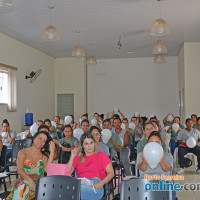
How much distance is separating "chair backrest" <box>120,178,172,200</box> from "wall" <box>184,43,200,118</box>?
8081 millimetres

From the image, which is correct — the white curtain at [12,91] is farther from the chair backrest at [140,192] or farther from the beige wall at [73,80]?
the chair backrest at [140,192]

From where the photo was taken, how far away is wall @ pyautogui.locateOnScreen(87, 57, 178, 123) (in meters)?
12.4

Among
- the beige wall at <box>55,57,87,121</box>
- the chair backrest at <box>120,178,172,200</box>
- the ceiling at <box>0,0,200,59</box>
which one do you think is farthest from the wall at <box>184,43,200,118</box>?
the chair backrest at <box>120,178,172,200</box>

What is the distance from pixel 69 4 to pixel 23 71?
13.0 ft

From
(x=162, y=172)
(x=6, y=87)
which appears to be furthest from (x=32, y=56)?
(x=162, y=172)

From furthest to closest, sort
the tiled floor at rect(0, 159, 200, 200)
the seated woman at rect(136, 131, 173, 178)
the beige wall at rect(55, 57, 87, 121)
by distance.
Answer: the beige wall at rect(55, 57, 87, 121)
the tiled floor at rect(0, 159, 200, 200)
the seated woman at rect(136, 131, 173, 178)

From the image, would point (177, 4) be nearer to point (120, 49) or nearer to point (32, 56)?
point (120, 49)

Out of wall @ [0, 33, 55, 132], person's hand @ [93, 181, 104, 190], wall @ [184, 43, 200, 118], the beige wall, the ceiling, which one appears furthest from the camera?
the beige wall

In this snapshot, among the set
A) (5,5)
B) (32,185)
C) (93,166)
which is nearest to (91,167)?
(93,166)

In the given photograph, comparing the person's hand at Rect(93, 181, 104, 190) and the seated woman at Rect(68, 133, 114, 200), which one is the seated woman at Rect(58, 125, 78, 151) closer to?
the seated woman at Rect(68, 133, 114, 200)

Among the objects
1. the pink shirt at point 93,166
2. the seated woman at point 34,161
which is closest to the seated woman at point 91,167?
the pink shirt at point 93,166

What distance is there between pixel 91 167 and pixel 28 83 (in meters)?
7.19

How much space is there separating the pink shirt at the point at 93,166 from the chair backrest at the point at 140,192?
2.78ft

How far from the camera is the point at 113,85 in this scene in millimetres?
12844
